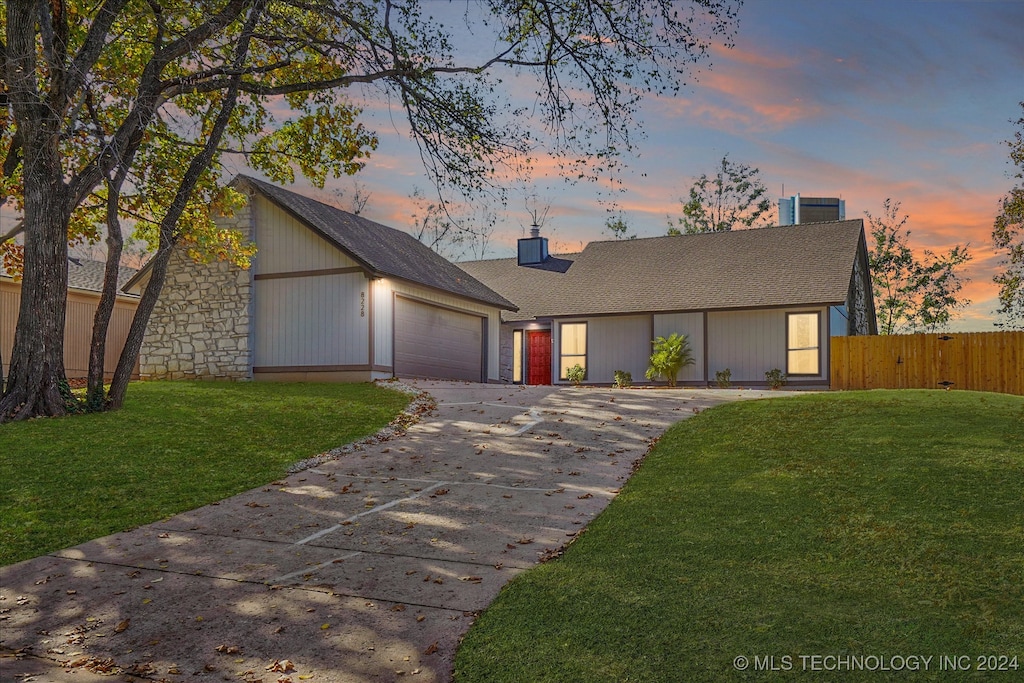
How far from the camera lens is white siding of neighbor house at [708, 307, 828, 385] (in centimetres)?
2536

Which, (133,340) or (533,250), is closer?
(133,340)

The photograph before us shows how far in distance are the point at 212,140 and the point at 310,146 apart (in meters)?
3.40

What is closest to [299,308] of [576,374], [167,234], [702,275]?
[167,234]

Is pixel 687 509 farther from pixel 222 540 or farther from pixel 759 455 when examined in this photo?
pixel 222 540

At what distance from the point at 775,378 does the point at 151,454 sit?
60.9 ft

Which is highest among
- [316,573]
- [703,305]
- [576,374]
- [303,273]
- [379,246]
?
[379,246]

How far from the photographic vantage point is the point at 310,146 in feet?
62.4

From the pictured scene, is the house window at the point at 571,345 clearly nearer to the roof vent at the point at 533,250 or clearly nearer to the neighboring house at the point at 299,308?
the neighboring house at the point at 299,308

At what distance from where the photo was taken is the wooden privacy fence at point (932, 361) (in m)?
20.9

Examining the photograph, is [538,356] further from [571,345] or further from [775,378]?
[775,378]

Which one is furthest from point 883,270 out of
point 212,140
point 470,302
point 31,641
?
point 31,641

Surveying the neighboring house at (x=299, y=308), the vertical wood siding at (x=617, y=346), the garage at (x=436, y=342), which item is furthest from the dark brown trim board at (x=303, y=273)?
the vertical wood siding at (x=617, y=346)

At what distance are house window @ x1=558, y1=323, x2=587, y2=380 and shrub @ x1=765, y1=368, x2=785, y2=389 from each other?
22.6 ft

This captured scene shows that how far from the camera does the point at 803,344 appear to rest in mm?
25062
